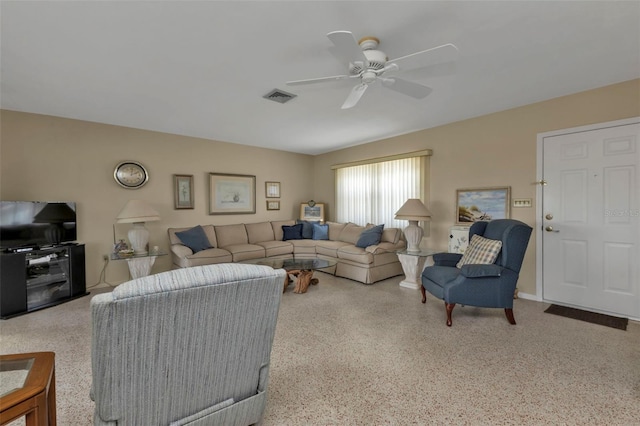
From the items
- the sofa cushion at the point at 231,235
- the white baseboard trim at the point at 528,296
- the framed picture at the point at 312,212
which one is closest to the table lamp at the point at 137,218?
the sofa cushion at the point at 231,235

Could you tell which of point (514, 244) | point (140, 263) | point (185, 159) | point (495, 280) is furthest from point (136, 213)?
point (514, 244)

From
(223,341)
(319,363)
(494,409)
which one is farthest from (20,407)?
(494,409)

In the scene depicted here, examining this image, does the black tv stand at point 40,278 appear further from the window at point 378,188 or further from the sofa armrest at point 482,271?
the sofa armrest at point 482,271

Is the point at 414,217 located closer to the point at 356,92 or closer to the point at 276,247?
the point at 356,92

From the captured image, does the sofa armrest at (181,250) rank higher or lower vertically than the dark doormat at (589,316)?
higher

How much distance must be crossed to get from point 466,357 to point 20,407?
8.35ft

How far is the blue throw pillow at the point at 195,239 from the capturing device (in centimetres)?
445

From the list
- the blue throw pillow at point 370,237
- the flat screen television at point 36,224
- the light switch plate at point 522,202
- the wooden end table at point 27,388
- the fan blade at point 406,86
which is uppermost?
the fan blade at point 406,86

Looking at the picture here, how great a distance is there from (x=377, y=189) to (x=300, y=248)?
5.96 ft

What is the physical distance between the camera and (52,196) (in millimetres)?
3738

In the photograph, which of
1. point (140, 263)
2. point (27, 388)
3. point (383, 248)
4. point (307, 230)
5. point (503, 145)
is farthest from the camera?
point (307, 230)

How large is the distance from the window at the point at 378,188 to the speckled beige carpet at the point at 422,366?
7.07 ft

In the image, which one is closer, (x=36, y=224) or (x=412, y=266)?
(x=36, y=224)

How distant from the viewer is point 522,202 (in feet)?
11.7
